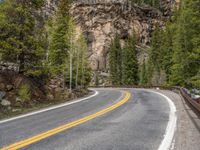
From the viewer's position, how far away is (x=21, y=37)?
64.5 feet

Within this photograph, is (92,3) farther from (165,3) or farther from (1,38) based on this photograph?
(1,38)

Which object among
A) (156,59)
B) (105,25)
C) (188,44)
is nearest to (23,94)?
(188,44)

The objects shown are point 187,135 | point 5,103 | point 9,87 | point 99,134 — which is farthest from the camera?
point 9,87

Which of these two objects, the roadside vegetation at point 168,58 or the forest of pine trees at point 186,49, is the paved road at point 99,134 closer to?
the forest of pine trees at point 186,49

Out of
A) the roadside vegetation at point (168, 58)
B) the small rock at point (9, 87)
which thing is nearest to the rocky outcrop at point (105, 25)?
the roadside vegetation at point (168, 58)

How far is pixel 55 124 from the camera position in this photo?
35.3ft

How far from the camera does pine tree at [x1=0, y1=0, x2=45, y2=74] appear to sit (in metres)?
18.8

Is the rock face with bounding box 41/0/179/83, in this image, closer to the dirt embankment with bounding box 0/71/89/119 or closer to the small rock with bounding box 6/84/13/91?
the dirt embankment with bounding box 0/71/89/119

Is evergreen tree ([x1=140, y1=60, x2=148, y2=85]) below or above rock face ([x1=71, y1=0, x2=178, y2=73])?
below

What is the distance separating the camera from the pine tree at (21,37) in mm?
18750

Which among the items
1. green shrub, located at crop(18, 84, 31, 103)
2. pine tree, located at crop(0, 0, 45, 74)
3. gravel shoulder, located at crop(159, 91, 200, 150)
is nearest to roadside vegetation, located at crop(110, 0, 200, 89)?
pine tree, located at crop(0, 0, 45, 74)

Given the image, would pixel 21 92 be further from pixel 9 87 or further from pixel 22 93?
pixel 9 87

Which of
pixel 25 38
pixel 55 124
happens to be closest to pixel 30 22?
pixel 25 38

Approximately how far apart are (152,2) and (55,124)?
10766cm
